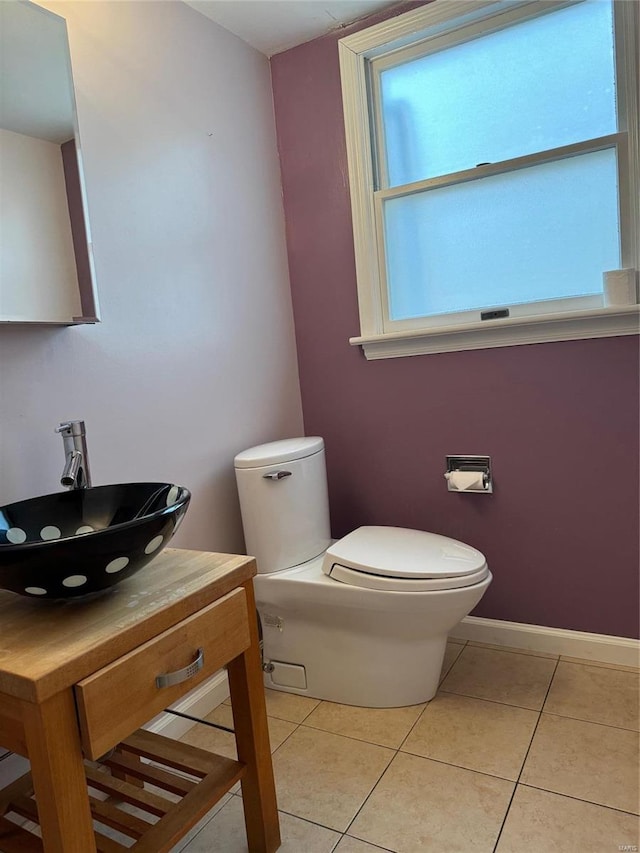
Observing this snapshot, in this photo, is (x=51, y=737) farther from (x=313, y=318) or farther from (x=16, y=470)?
(x=313, y=318)

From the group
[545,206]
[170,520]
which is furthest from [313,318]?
[170,520]

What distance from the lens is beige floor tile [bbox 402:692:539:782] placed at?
1.50m

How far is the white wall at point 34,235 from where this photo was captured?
4.17 ft

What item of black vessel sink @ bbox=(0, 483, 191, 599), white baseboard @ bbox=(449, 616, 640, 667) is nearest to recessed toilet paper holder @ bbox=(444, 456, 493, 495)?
white baseboard @ bbox=(449, 616, 640, 667)

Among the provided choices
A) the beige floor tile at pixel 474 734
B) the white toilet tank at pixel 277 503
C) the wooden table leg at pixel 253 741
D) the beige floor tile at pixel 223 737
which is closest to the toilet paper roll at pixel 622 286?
the white toilet tank at pixel 277 503

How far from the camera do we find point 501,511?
1.99 meters

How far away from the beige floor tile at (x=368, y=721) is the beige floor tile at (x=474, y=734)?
32 millimetres

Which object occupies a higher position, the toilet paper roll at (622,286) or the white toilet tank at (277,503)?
the toilet paper roll at (622,286)

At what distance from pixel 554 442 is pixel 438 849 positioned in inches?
45.9

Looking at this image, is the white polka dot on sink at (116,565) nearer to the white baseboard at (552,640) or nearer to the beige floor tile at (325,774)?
the beige floor tile at (325,774)

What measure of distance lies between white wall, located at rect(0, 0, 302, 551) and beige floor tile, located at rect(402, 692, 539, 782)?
2.65ft

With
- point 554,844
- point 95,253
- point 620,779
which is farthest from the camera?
point 95,253

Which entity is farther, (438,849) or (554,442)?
(554,442)

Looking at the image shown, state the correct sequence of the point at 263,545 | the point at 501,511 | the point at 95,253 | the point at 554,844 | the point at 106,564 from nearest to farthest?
the point at 106,564
the point at 554,844
the point at 95,253
the point at 263,545
the point at 501,511
